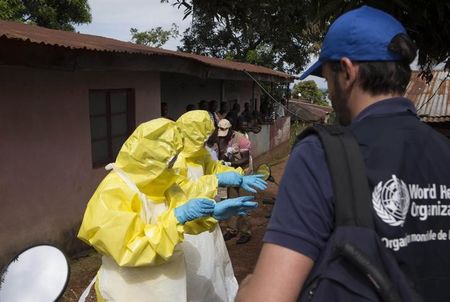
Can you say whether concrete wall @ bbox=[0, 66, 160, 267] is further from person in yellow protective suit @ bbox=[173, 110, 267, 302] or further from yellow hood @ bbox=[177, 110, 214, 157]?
person in yellow protective suit @ bbox=[173, 110, 267, 302]

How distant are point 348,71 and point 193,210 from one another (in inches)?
55.1

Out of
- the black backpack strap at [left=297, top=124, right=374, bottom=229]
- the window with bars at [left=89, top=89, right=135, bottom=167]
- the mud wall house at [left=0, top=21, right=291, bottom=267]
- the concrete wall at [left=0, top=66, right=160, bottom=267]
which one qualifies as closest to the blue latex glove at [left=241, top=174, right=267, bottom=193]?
the mud wall house at [left=0, top=21, right=291, bottom=267]

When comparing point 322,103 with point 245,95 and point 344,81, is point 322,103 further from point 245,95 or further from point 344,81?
point 344,81

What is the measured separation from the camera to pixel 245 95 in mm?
15023

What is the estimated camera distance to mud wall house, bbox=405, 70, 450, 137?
7.83 meters

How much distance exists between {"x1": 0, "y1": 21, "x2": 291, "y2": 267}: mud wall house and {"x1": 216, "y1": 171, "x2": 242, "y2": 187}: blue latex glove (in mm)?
1969

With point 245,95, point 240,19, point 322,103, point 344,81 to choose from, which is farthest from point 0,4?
point 322,103

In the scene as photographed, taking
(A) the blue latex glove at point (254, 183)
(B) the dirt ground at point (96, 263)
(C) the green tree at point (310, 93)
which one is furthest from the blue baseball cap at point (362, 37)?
(C) the green tree at point (310, 93)

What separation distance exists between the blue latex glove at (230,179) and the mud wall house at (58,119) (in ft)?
6.46

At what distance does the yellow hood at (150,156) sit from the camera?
8.45 ft

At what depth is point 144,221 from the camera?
2496 mm

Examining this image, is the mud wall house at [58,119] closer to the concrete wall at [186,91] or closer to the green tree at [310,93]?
the concrete wall at [186,91]

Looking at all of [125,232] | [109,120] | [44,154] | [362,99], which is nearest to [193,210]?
[125,232]

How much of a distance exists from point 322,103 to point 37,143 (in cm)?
2664
